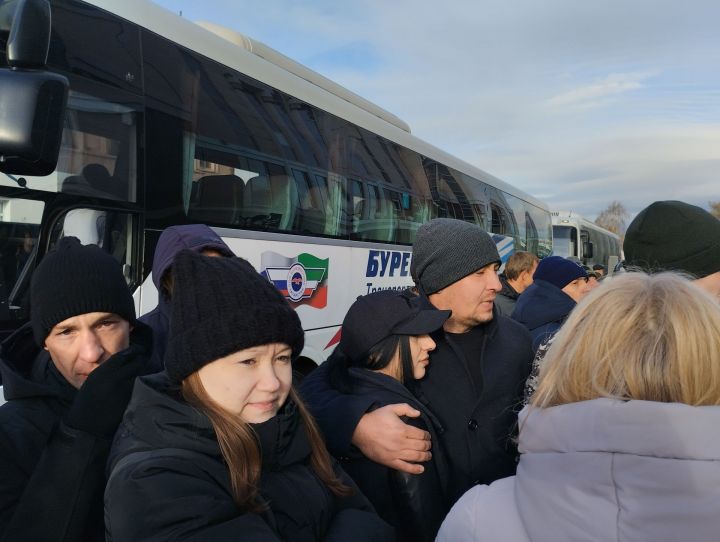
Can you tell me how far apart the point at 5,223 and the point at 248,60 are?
292cm

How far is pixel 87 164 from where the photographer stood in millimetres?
3693

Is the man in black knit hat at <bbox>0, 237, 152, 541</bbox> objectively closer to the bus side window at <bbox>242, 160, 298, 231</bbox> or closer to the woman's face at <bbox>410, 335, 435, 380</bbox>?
the woman's face at <bbox>410, 335, 435, 380</bbox>

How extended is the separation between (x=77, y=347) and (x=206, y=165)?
3.01 meters

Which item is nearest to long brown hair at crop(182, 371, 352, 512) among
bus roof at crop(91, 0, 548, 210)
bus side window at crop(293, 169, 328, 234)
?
bus roof at crop(91, 0, 548, 210)

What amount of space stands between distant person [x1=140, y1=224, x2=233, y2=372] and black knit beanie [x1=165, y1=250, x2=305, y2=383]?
1.13 meters

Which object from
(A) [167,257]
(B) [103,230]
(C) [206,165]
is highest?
(C) [206,165]

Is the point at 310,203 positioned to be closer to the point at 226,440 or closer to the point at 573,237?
the point at 226,440

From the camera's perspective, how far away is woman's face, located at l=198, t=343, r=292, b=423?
61.5 inches

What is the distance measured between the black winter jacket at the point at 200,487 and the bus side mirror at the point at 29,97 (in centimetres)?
162

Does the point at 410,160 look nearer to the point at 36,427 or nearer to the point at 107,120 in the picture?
the point at 107,120

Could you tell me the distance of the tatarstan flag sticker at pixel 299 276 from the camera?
528cm

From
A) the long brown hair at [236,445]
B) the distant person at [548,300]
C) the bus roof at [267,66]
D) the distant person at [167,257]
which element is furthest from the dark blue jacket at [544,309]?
the bus roof at [267,66]

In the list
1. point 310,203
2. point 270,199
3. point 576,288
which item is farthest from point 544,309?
point 310,203

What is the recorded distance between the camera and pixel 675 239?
2.55m
